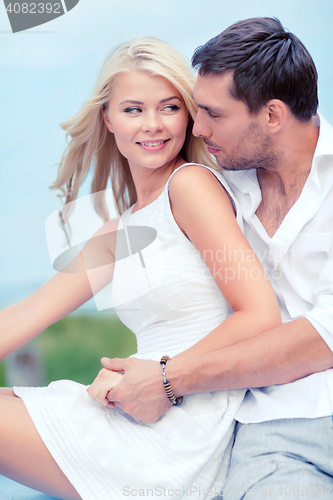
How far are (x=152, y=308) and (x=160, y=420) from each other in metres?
0.31

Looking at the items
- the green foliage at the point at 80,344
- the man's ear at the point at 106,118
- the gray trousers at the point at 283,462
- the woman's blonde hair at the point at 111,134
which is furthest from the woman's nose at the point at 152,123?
the green foliage at the point at 80,344

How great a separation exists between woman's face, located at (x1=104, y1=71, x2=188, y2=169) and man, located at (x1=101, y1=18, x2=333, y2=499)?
10 cm

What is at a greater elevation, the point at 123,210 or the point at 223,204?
the point at 223,204

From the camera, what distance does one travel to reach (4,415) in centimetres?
113

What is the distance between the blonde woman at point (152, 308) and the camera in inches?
43.1

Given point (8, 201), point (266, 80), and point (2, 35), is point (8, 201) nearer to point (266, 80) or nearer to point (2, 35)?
point (2, 35)

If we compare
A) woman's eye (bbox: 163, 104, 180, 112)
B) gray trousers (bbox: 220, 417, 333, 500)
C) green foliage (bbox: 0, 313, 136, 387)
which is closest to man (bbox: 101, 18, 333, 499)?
gray trousers (bbox: 220, 417, 333, 500)

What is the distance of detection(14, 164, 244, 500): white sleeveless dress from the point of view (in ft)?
3.54

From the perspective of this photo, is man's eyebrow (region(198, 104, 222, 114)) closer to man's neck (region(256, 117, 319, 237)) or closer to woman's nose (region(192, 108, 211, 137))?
woman's nose (region(192, 108, 211, 137))

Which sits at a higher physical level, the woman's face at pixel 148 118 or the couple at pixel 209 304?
the woman's face at pixel 148 118

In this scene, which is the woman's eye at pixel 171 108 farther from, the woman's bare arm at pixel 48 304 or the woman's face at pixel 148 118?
the woman's bare arm at pixel 48 304

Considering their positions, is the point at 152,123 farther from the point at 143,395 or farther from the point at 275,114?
the point at 143,395

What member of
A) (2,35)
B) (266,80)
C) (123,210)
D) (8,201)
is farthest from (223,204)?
(2,35)

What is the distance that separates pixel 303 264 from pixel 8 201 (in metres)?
1.69
